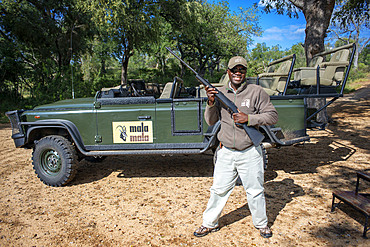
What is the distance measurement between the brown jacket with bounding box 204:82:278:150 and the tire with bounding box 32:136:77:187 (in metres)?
2.76

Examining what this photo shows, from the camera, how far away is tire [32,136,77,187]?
4473mm

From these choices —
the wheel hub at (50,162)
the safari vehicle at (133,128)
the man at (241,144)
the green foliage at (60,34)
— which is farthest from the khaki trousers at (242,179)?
the green foliage at (60,34)

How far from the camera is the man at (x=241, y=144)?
2.75m

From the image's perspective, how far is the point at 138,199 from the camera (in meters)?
4.11

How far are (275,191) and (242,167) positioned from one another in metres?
1.73

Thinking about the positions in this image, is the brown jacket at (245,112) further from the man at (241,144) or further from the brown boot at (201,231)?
the brown boot at (201,231)

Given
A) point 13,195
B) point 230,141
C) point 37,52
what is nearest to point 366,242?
point 230,141

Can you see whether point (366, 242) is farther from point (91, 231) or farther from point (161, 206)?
point (91, 231)

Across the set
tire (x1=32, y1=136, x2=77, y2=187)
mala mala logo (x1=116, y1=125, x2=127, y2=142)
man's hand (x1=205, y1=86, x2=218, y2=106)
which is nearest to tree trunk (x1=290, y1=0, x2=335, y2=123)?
mala mala logo (x1=116, y1=125, x2=127, y2=142)

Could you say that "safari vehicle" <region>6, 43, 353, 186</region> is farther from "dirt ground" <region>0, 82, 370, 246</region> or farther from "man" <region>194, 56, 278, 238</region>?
"man" <region>194, 56, 278, 238</region>

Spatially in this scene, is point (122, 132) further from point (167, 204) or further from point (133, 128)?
point (167, 204)

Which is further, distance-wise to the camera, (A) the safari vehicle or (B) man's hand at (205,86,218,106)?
(A) the safari vehicle

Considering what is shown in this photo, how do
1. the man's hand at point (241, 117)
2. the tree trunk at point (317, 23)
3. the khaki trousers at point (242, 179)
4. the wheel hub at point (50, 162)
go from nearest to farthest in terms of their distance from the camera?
the man's hand at point (241, 117)
the khaki trousers at point (242, 179)
the wheel hub at point (50, 162)
the tree trunk at point (317, 23)

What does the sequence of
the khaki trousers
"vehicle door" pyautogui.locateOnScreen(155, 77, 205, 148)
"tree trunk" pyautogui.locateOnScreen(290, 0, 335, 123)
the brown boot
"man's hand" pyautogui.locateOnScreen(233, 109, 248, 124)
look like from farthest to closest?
"tree trunk" pyautogui.locateOnScreen(290, 0, 335, 123), "vehicle door" pyautogui.locateOnScreen(155, 77, 205, 148), the brown boot, the khaki trousers, "man's hand" pyautogui.locateOnScreen(233, 109, 248, 124)
